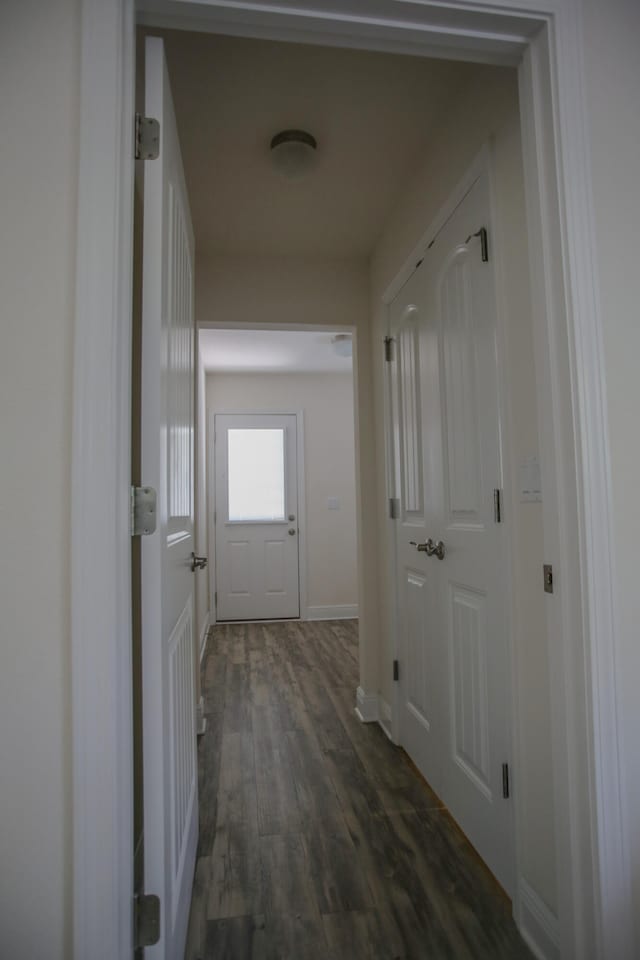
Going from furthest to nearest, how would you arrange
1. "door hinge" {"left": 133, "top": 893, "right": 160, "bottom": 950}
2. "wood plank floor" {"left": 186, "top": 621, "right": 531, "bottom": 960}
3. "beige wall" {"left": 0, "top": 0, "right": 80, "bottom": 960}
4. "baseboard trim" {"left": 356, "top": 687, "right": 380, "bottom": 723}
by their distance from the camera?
"baseboard trim" {"left": 356, "top": 687, "right": 380, "bottom": 723} → "wood plank floor" {"left": 186, "top": 621, "right": 531, "bottom": 960} → "door hinge" {"left": 133, "top": 893, "right": 160, "bottom": 950} → "beige wall" {"left": 0, "top": 0, "right": 80, "bottom": 960}

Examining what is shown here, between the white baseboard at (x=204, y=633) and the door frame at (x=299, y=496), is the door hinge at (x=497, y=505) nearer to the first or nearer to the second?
the white baseboard at (x=204, y=633)

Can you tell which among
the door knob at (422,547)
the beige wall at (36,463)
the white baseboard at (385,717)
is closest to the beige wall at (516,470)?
the door knob at (422,547)

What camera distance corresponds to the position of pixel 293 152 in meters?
1.98

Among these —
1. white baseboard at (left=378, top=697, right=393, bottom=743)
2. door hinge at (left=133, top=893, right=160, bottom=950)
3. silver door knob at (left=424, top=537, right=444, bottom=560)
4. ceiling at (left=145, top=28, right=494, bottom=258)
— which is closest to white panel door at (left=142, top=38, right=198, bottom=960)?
door hinge at (left=133, top=893, right=160, bottom=950)

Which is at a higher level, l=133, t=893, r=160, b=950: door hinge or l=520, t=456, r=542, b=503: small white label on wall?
l=520, t=456, r=542, b=503: small white label on wall

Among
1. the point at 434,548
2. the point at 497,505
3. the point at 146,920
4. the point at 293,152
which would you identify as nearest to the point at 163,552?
the point at 146,920

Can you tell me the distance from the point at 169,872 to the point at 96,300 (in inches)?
43.3

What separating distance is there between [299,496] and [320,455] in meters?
0.46

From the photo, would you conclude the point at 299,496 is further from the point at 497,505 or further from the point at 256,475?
the point at 497,505

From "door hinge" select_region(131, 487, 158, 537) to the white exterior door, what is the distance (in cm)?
96

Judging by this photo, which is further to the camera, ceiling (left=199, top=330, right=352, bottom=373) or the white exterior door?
ceiling (left=199, top=330, right=352, bottom=373)

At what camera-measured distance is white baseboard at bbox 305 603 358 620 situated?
5.35 meters

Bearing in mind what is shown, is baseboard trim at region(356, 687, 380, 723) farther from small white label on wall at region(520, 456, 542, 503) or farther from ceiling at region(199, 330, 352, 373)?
ceiling at region(199, 330, 352, 373)

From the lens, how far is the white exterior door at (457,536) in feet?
5.15
